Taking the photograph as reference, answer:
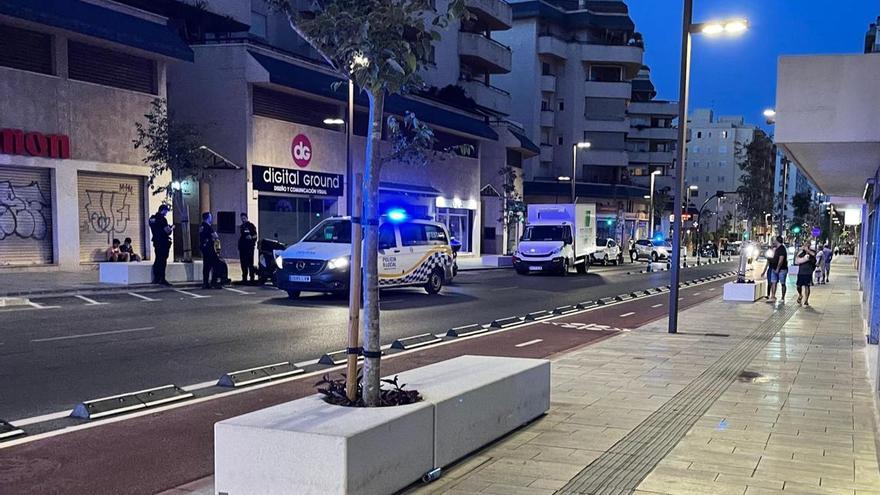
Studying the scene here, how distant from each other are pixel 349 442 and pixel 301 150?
2703 cm

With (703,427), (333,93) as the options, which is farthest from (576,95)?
(703,427)

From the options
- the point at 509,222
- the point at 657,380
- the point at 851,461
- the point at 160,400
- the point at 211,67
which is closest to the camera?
the point at 851,461

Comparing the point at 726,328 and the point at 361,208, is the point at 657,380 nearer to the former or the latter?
the point at 361,208

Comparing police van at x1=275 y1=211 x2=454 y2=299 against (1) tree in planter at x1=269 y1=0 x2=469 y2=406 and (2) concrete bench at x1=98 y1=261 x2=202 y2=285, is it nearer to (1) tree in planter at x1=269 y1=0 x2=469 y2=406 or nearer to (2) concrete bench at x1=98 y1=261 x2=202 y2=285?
(2) concrete bench at x1=98 y1=261 x2=202 y2=285

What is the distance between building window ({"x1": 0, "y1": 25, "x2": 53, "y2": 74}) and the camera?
19.7m

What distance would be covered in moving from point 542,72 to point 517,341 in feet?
181

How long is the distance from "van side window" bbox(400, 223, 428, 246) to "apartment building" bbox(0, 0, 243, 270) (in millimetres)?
10959

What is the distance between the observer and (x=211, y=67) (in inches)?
1082

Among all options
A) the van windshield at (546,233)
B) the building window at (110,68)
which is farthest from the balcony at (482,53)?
the building window at (110,68)

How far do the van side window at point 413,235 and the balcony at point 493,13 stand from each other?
29941 millimetres

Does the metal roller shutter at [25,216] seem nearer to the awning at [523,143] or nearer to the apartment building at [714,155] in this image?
the awning at [523,143]

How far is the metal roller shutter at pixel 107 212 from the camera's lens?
72.4 feet

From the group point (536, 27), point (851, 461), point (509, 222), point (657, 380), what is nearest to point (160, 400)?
point (657, 380)

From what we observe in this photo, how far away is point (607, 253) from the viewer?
40.3 metres
